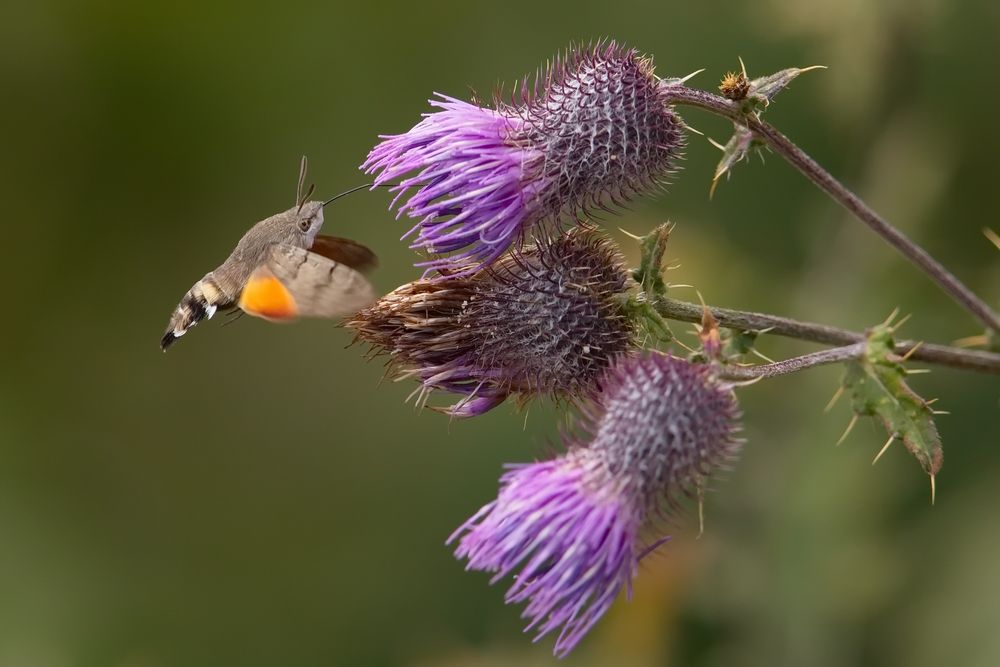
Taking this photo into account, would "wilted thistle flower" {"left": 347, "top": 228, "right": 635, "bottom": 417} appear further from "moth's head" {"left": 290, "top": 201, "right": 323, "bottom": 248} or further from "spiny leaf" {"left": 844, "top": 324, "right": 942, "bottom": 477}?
"spiny leaf" {"left": 844, "top": 324, "right": 942, "bottom": 477}

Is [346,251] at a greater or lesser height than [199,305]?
greater

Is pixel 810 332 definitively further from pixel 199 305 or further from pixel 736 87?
pixel 199 305

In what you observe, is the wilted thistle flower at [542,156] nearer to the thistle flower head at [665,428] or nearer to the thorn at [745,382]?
the thistle flower head at [665,428]

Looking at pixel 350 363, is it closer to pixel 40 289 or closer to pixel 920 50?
pixel 40 289

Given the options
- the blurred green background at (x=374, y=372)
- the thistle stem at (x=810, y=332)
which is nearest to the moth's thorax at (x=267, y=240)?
the thistle stem at (x=810, y=332)

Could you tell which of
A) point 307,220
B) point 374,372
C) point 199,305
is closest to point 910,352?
point 307,220

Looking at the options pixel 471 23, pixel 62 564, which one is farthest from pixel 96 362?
pixel 471 23
